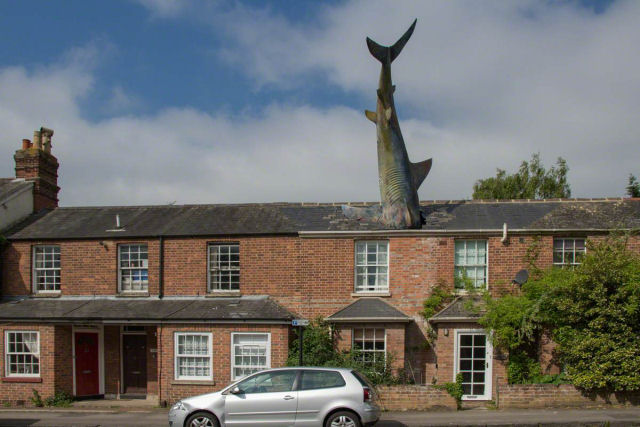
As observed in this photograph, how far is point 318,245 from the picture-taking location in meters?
20.1

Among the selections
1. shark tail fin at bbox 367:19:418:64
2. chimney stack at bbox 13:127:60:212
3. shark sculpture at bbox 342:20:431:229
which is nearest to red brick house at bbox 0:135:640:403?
shark sculpture at bbox 342:20:431:229

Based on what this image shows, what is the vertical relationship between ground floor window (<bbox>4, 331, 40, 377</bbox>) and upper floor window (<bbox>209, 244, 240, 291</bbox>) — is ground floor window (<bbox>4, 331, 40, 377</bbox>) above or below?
below

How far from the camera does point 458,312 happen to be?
18453mm

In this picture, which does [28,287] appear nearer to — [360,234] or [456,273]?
[360,234]

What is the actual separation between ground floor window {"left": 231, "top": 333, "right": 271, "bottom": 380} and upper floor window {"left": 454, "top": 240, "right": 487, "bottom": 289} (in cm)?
632

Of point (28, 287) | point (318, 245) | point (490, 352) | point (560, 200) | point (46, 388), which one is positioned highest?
point (560, 200)

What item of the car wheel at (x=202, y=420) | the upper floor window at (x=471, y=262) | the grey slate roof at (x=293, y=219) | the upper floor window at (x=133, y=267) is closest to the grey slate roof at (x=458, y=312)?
the upper floor window at (x=471, y=262)

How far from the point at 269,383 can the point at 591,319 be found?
9.23 metres

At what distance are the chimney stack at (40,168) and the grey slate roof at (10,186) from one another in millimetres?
294

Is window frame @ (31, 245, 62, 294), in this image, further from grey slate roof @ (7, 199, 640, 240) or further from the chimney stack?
the chimney stack

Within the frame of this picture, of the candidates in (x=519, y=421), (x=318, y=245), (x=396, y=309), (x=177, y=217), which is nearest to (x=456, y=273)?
(x=396, y=309)

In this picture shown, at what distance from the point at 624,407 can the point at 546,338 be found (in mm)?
2586

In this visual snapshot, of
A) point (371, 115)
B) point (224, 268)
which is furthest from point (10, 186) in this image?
point (371, 115)

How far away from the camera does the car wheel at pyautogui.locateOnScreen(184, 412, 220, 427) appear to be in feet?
41.3
